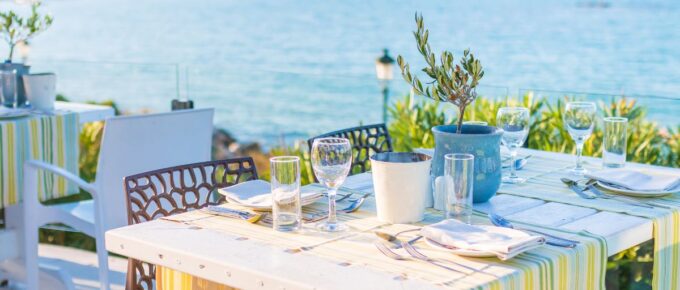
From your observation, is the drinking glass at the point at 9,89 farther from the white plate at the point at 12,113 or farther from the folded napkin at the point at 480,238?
the folded napkin at the point at 480,238

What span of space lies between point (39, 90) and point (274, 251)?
2528mm

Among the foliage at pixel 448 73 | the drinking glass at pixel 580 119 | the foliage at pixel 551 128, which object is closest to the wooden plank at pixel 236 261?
the foliage at pixel 448 73

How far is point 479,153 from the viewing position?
215 centimetres

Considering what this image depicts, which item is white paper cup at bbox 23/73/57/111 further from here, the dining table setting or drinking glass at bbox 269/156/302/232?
drinking glass at bbox 269/156/302/232

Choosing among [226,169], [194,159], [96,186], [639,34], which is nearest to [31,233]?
[96,186]

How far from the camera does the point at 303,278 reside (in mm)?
1570

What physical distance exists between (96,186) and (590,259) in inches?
80.2

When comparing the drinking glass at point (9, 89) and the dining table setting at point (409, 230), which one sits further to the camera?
the drinking glass at point (9, 89)

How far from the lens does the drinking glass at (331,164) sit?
191cm

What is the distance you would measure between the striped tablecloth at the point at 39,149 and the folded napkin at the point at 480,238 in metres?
2.38

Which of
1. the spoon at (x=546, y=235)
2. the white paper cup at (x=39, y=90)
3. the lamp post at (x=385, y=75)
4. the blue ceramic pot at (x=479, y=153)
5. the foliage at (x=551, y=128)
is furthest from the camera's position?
the lamp post at (x=385, y=75)

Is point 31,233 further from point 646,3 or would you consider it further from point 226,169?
point 646,3

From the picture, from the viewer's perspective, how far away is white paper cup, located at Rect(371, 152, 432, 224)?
1942mm

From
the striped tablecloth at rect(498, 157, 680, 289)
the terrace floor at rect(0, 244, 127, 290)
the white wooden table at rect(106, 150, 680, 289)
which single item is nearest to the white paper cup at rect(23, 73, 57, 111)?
the terrace floor at rect(0, 244, 127, 290)
